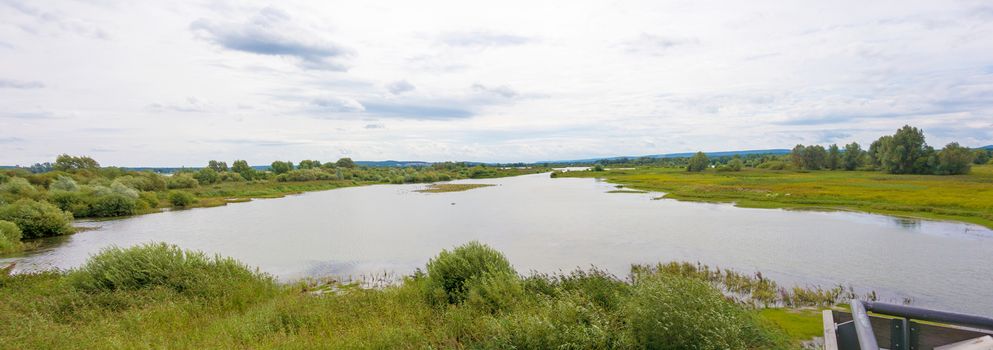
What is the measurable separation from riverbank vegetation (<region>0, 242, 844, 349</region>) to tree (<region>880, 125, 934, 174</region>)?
87214mm

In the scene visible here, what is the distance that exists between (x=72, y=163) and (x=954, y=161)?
6166 inches

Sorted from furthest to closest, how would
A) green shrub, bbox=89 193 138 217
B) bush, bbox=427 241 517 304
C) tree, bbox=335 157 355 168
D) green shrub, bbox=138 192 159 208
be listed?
tree, bbox=335 157 355 168 < green shrub, bbox=138 192 159 208 < green shrub, bbox=89 193 138 217 < bush, bbox=427 241 517 304

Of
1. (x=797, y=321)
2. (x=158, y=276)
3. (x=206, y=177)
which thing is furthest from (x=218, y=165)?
(x=797, y=321)

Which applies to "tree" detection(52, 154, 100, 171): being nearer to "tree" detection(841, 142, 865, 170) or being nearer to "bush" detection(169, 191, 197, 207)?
"bush" detection(169, 191, 197, 207)

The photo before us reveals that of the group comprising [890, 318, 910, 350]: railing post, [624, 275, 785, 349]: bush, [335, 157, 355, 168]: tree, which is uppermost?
[335, 157, 355, 168]: tree

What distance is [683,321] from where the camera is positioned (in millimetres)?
7031

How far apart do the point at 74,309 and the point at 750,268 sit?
22.4 metres

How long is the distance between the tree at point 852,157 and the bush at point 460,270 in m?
115

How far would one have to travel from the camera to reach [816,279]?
1550 cm

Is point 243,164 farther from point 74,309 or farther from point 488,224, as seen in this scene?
point 74,309

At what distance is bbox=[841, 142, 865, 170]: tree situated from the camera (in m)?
94.7

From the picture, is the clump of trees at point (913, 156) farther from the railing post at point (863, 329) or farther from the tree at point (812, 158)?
the railing post at point (863, 329)

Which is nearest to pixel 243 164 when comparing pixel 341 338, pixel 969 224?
pixel 341 338

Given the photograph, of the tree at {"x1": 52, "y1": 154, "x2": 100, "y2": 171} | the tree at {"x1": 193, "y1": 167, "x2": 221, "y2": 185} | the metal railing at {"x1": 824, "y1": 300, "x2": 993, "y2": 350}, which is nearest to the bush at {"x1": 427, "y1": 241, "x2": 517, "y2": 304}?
the metal railing at {"x1": 824, "y1": 300, "x2": 993, "y2": 350}
